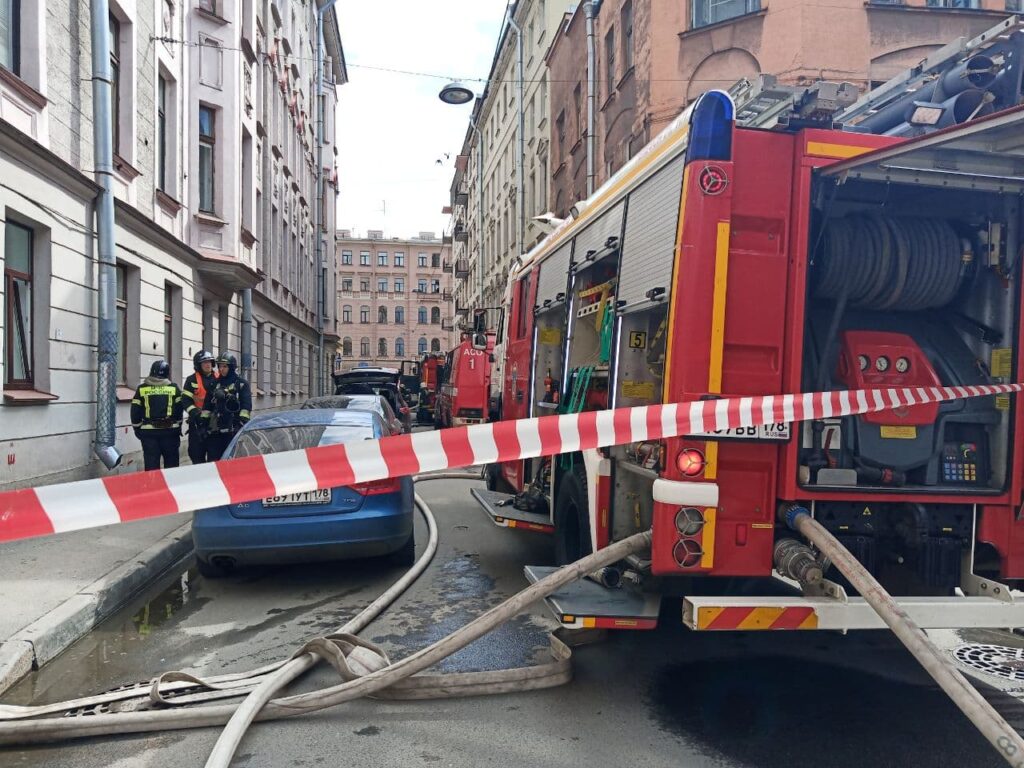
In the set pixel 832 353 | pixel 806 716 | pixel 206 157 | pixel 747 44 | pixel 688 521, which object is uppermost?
pixel 747 44

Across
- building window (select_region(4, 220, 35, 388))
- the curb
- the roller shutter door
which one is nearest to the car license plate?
the curb

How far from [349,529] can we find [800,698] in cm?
330

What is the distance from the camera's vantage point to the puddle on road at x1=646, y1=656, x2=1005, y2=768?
3285 mm

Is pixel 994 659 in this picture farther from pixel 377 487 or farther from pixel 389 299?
pixel 389 299

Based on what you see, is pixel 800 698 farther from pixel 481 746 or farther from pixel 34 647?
pixel 34 647

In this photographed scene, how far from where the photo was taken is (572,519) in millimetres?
5320

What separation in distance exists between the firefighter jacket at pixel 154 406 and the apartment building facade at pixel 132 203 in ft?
4.23

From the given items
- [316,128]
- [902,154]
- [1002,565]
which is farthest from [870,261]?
[316,128]

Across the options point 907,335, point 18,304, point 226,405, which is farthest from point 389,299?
point 907,335

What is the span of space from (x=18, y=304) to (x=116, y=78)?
16.6 ft

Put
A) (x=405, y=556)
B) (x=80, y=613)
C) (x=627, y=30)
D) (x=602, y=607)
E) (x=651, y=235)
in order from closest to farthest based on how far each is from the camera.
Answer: (x=602, y=607) < (x=651, y=235) < (x=80, y=613) < (x=405, y=556) < (x=627, y=30)

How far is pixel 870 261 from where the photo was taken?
394cm

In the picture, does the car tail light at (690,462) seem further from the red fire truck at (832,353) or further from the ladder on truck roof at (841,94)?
the ladder on truck roof at (841,94)

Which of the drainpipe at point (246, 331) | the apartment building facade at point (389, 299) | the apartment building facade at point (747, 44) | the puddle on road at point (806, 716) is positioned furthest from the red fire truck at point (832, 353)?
the apartment building facade at point (389, 299)
